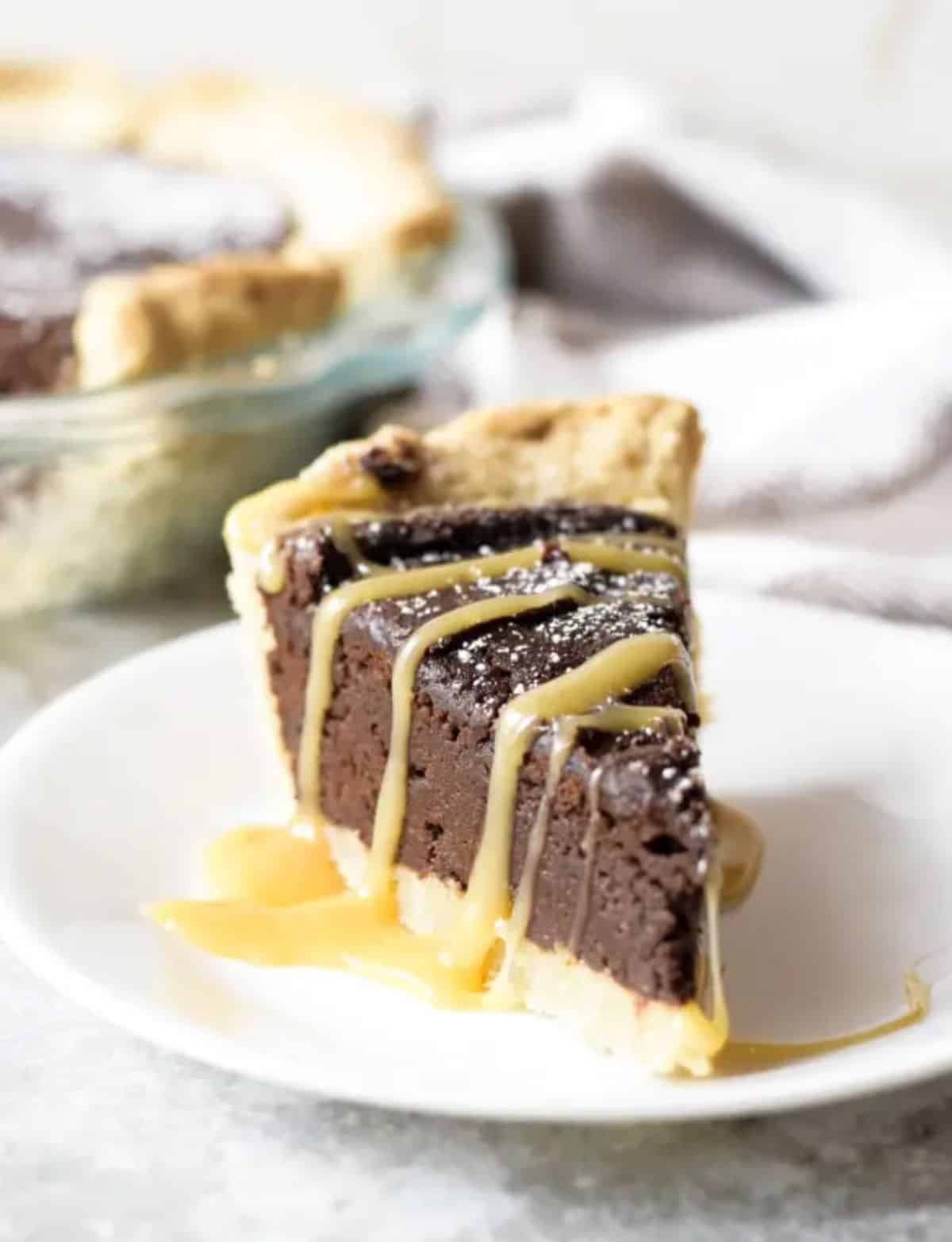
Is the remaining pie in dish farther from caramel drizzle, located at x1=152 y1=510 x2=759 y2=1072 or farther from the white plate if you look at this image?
caramel drizzle, located at x1=152 y1=510 x2=759 y2=1072

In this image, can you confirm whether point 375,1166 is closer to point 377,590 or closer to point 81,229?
point 377,590

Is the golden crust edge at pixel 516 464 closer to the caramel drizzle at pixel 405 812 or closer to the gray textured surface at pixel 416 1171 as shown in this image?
the caramel drizzle at pixel 405 812

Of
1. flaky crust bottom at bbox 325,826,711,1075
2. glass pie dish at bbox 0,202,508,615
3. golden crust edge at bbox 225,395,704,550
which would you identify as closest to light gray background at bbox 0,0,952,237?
glass pie dish at bbox 0,202,508,615

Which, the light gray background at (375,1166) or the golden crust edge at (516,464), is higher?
the golden crust edge at (516,464)

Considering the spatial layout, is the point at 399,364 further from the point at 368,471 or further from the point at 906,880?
the point at 906,880

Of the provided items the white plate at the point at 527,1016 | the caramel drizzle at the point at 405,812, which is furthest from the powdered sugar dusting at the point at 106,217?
the caramel drizzle at the point at 405,812
